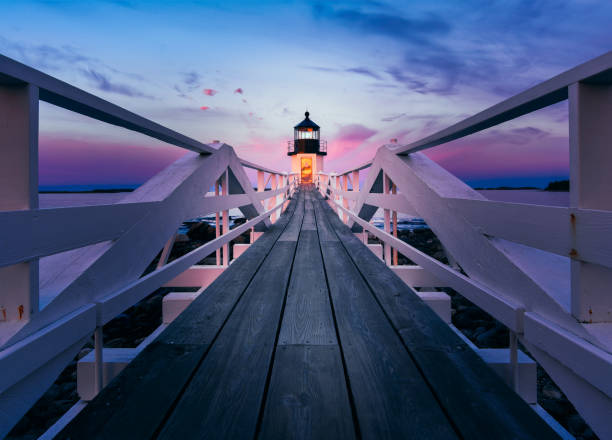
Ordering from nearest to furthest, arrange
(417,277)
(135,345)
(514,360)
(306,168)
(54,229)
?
(54,229), (514,360), (417,277), (135,345), (306,168)

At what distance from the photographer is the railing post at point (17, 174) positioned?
3.08ft

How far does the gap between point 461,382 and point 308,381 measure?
0.61m

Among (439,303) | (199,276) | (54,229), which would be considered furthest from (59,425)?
(199,276)

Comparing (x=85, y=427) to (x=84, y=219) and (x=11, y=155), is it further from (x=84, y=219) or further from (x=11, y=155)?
(x=11, y=155)

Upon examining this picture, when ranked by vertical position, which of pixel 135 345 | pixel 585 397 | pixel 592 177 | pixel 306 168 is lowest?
pixel 135 345

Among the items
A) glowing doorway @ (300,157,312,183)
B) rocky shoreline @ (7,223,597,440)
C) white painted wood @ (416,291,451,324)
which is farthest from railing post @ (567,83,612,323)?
glowing doorway @ (300,157,312,183)

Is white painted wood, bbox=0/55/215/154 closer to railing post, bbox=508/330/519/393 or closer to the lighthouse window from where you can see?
railing post, bbox=508/330/519/393

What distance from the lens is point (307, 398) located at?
1.11 metres

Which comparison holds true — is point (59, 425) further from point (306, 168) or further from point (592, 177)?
point (306, 168)

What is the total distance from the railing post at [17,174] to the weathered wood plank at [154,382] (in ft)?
1.31

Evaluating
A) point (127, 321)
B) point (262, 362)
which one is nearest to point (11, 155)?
point (262, 362)

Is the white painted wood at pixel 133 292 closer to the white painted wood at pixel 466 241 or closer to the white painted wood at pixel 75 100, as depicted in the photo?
the white painted wood at pixel 75 100

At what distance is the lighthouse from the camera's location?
2823cm

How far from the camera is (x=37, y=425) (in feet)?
11.6
